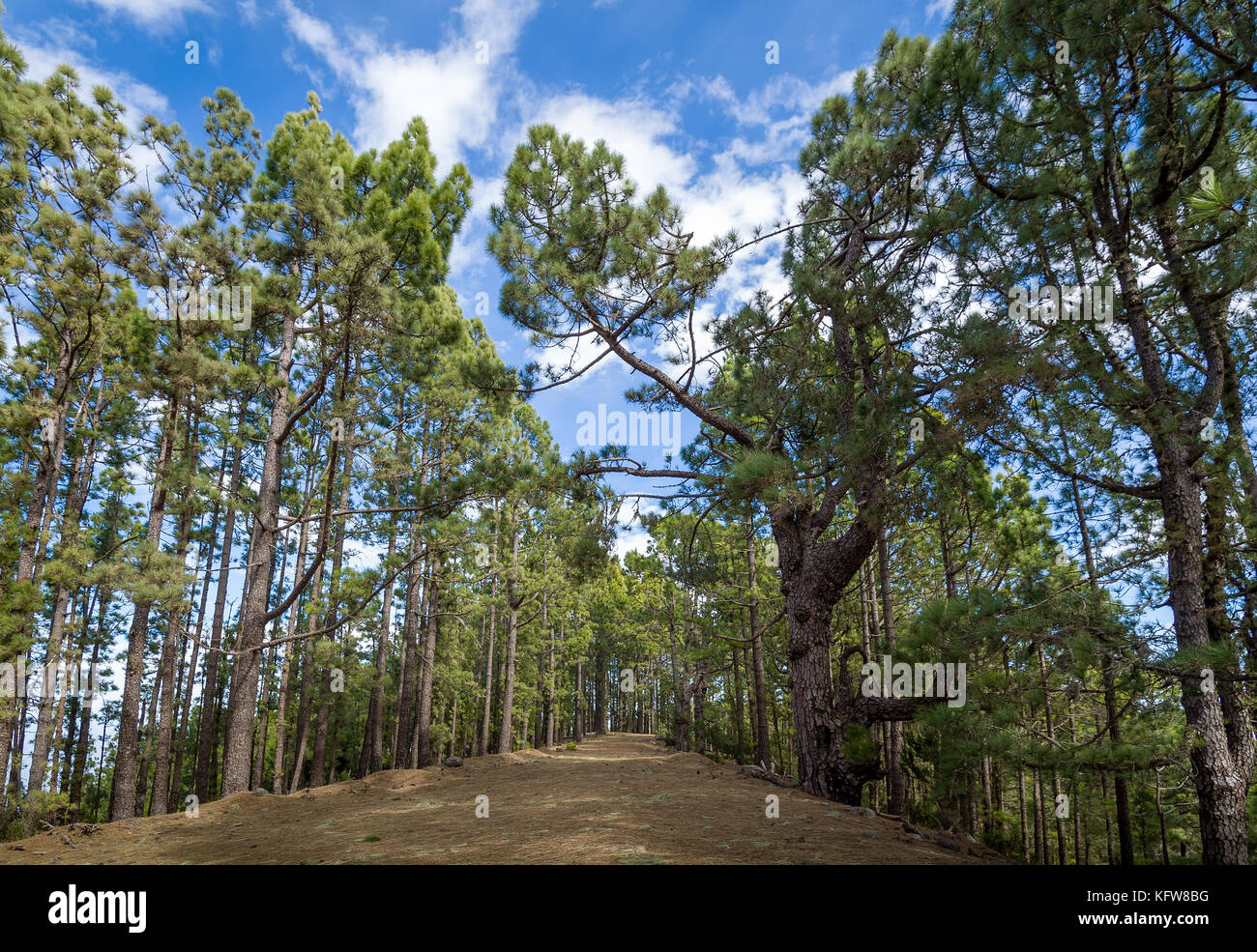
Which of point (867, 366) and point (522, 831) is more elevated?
point (867, 366)

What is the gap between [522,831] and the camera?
16.2ft

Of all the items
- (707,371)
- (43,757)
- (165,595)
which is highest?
(707,371)

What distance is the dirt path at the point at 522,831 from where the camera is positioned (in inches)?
159

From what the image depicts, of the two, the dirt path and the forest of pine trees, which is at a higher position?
the forest of pine trees

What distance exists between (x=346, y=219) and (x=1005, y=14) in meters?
8.69

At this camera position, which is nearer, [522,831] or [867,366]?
[522,831]

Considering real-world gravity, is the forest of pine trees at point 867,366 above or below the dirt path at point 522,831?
above

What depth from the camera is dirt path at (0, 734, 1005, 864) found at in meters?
4.04

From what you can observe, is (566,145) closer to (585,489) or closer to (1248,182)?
(585,489)
